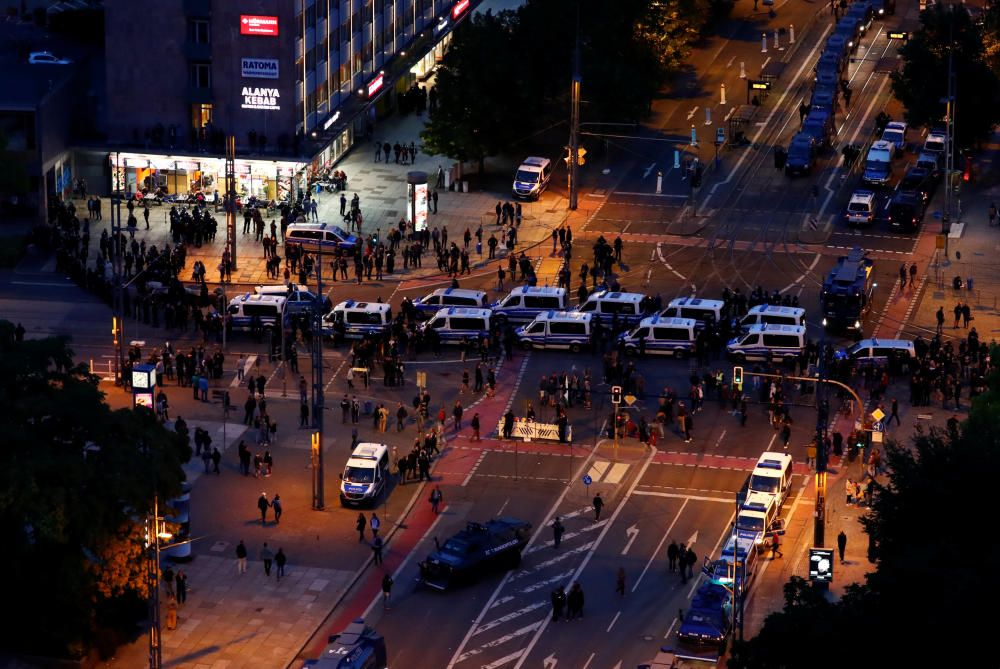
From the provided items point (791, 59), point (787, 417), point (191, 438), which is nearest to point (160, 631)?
point (191, 438)

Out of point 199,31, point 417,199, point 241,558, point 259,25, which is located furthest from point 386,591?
point 199,31

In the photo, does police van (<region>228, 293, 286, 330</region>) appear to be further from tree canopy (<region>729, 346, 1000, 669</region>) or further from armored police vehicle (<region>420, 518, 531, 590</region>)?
tree canopy (<region>729, 346, 1000, 669</region>)

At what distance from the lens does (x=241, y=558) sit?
105 metres

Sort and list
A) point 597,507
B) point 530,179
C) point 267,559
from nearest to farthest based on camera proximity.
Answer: point 267,559 < point 597,507 < point 530,179

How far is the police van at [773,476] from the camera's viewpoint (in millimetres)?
109000

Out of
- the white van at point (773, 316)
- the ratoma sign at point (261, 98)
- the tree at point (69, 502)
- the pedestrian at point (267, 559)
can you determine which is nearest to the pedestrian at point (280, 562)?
the pedestrian at point (267, 559)

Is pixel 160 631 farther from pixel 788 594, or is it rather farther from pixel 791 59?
pixel 791 59

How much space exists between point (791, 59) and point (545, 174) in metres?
33.8

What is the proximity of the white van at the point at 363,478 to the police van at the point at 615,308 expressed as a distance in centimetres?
2251

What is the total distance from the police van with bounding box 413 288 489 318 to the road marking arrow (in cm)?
2574

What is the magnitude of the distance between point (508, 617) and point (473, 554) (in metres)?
3.64

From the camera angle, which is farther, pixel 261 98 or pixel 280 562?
A: pixel 261 98

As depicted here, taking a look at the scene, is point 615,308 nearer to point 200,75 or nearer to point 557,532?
point 557,532

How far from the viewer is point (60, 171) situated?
501 ft
